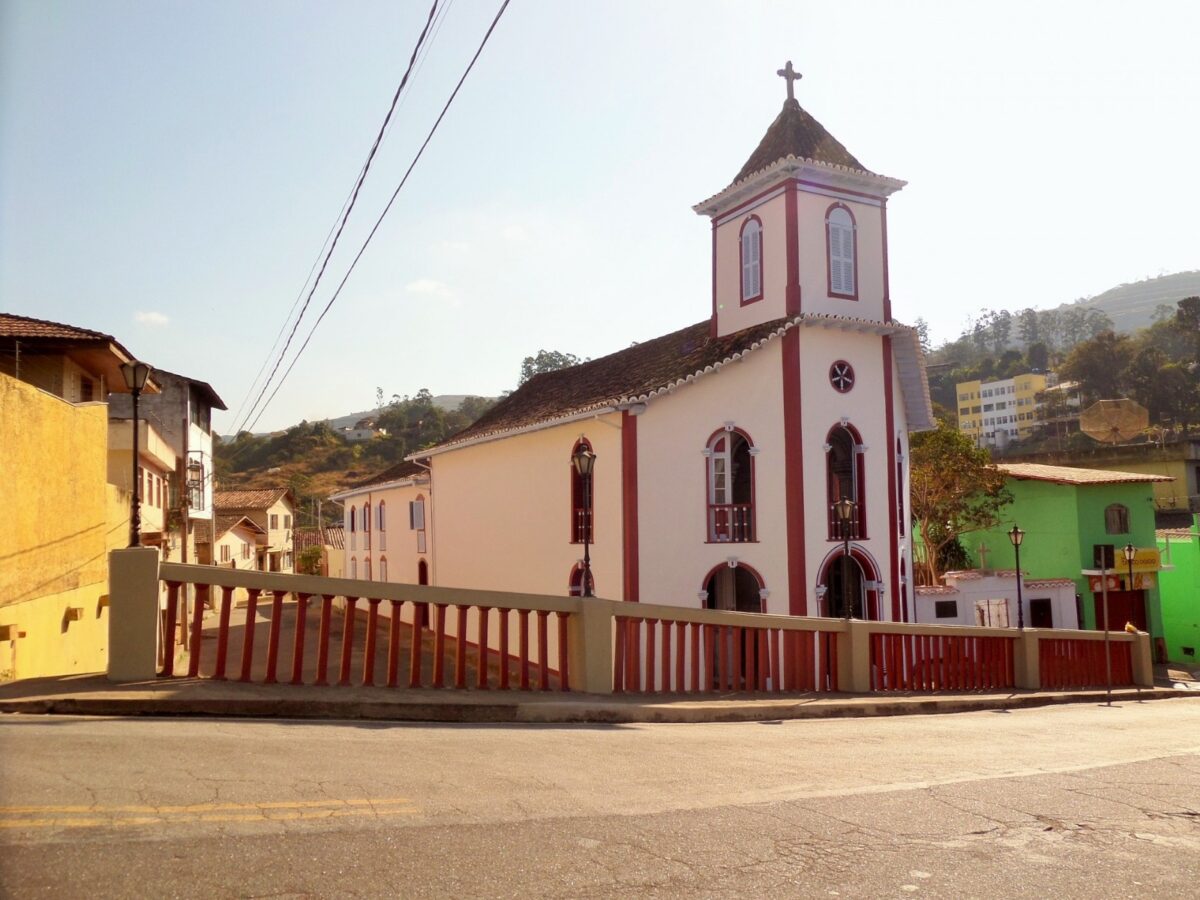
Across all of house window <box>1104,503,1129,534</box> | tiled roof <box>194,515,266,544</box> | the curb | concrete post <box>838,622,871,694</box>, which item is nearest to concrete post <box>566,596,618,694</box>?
the curb

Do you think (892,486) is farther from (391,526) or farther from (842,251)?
(391,526)

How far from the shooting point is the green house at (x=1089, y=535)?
33.4 meters

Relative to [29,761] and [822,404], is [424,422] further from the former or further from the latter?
[29,761]

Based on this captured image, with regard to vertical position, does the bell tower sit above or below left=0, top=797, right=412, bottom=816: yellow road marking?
above

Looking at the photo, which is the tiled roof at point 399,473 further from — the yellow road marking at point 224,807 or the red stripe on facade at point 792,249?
the yellow road marking at point 224,807

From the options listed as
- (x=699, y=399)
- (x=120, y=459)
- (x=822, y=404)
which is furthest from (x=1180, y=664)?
(x=120, y=459)

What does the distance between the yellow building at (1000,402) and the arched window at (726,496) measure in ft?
352

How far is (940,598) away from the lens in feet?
94.9

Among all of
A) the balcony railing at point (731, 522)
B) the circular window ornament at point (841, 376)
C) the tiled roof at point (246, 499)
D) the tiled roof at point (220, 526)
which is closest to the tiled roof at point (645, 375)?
the circular window ornament at point (841, 376)

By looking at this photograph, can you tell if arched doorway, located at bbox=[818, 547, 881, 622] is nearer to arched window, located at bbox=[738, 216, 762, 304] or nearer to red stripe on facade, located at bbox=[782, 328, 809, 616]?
red stripe on facade, located at bbox=[782, 328, 809, 616]

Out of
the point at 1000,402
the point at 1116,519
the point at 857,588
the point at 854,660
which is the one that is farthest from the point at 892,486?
the point at 1000,402

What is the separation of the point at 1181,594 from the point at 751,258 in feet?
83.8

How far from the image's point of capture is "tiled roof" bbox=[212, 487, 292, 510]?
53031 millimetres

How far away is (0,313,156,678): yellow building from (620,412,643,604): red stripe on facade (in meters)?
9.04
